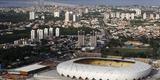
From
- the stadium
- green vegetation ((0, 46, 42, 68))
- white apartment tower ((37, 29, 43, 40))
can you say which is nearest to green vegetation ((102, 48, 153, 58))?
A: green vegetation ((0, 46, 42, 68))

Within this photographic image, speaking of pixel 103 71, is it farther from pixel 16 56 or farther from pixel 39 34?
pixel 39 34

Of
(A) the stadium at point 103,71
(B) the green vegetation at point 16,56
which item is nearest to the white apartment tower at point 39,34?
(B) the green vegetation at point 16,56

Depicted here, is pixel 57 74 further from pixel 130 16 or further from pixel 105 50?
pixel 130 16

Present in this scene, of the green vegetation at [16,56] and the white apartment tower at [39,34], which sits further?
the white apartment tower at [39,34]

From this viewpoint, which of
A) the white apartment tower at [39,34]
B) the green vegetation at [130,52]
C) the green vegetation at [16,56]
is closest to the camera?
the green vegetation at [16,56]

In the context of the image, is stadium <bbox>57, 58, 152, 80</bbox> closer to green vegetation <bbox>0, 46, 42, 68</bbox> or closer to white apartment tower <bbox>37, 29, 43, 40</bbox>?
green vegetation <bbox>0, 46, 42, 68</bbox>

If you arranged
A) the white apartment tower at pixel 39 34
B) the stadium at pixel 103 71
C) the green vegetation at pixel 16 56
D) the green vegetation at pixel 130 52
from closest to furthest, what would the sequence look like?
1. the stadium at pixel 103 71
2. the green vegetation at pixel 16 56
3. the green vegetation at pixel 130 52
4. the white apartment tower at pixel 39 34

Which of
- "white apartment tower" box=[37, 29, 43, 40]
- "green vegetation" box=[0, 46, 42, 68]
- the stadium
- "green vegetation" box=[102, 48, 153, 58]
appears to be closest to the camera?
the stadium

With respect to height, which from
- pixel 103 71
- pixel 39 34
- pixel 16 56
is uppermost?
pixel 103 71

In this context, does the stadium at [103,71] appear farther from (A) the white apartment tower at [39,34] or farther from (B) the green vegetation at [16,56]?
(A) the white apartment tower at [39,34]

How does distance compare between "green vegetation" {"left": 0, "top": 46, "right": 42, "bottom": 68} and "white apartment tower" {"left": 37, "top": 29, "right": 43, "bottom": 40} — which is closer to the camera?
"green vegetation" {"left": 0, "top": 46, "right": 42, "bottom": 68}

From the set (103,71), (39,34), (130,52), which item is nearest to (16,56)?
(130,52)

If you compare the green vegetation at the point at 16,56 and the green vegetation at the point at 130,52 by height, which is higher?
the green vegetation at the point at 16,56

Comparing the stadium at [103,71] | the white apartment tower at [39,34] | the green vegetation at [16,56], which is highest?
the stadium at [103,71]
